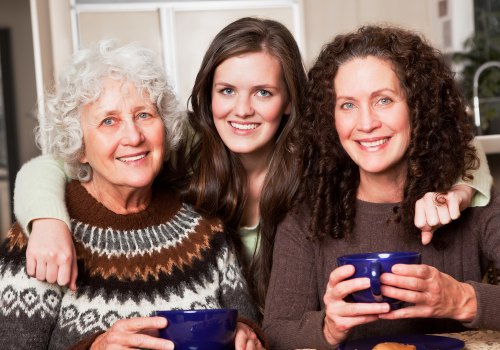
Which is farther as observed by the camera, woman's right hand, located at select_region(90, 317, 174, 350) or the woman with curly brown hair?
the woman with curly brown hair

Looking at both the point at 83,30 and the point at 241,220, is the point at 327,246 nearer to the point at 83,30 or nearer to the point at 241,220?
the point at 241,220

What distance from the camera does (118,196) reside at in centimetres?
161

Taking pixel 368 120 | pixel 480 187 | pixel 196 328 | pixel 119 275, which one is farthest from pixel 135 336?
pixel 480 187

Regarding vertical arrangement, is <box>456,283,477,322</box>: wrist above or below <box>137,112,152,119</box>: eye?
below

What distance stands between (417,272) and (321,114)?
1.89ft

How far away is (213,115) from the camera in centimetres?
191

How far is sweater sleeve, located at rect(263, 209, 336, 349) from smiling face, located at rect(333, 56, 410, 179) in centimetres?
22

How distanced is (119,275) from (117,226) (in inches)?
4.7

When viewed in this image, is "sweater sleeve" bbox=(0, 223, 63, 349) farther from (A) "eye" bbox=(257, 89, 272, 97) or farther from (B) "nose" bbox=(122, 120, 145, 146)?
(A) "eye" bbox=(257, 89, 272, 97)

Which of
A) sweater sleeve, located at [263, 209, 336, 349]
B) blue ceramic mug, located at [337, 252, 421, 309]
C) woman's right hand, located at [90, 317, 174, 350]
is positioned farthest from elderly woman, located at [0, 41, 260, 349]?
blue ceramic mug, located at [337, 252, 421, 309]

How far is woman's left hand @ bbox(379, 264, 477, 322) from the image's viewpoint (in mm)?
1069

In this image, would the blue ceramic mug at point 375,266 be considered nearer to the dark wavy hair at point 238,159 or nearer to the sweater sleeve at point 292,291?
the sweater sleeve at point 292,291

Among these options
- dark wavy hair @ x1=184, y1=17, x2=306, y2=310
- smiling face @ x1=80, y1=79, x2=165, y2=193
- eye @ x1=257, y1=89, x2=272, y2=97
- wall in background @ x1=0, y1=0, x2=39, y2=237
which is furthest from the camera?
wall in background @ x1=0, y1=0, x2=39, y2=237

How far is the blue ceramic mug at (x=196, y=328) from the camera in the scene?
102 cm
